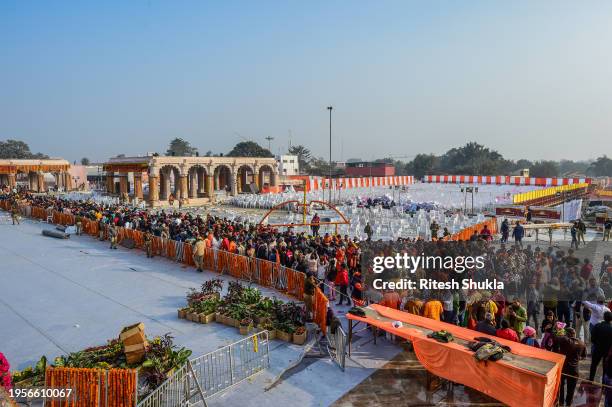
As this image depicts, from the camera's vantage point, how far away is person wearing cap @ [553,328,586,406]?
21.2 ft

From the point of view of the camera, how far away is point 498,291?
962cm

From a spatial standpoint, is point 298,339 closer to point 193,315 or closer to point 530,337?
point 193,315

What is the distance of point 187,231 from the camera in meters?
16.9

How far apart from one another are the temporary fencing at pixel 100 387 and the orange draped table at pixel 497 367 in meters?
4.31

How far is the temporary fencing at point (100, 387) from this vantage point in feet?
19.5

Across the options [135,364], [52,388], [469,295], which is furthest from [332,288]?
[52,388]

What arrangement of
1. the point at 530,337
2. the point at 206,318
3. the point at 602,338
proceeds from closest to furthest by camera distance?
the point at 602,338 → the point at 530,337 → the point at 206,318

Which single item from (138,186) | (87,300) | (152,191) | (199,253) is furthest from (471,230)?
(138,186)

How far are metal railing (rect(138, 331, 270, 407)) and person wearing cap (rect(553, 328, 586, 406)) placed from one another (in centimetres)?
490

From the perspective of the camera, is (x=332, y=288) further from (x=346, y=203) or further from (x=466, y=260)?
(x=346, y=203)

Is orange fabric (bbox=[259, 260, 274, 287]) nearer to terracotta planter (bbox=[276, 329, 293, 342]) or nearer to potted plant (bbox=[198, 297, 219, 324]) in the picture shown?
potted plant (bbox=[198, 297, 219, 324])

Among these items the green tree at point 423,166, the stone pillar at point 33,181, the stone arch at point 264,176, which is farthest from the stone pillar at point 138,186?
the green tree at point 423,166

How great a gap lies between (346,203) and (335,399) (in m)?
31.4

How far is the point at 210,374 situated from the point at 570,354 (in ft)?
18.8
